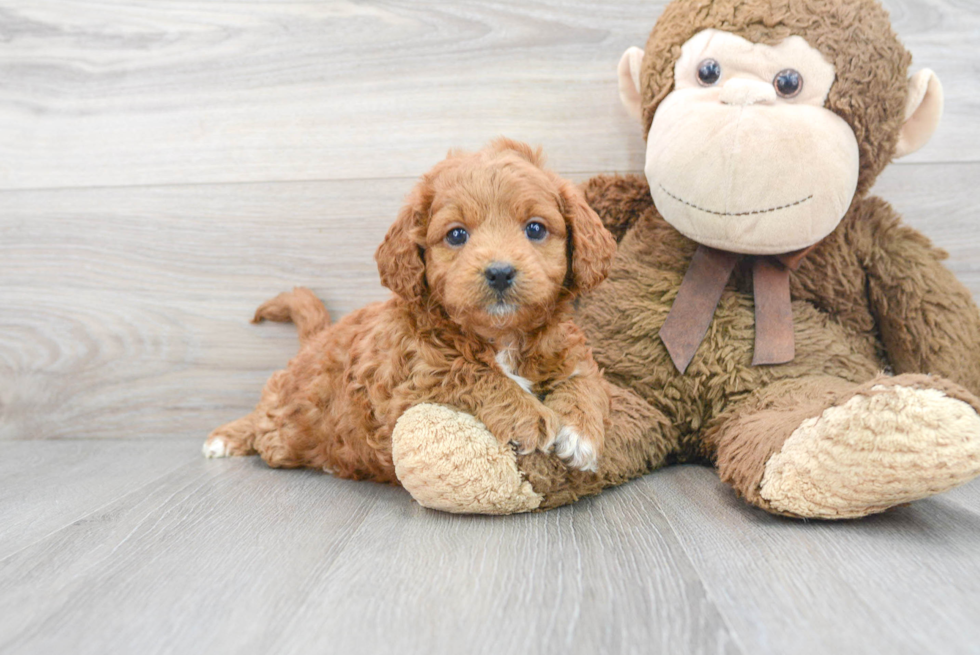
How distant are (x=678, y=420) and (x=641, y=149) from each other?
30.2 inches

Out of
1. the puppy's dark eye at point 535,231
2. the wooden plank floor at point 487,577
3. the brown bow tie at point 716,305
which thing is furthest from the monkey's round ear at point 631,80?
the wooden plank floor at point 487,577

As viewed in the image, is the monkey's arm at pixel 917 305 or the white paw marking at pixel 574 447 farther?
the monkey's arm at pixel 917 305

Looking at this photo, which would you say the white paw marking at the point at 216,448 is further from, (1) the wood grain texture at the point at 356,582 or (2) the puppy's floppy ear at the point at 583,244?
(2) the puppy's floppy ear at the point at 583,244

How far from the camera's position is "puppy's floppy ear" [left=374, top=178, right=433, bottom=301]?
1.25 m

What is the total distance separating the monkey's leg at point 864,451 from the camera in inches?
39.6

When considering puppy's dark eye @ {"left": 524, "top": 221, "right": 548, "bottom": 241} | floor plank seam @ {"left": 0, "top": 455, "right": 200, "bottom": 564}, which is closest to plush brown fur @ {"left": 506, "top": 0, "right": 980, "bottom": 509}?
puppy's dark eye @ {"left": 524, "top": 221, "right": 548, "bottom": 241}

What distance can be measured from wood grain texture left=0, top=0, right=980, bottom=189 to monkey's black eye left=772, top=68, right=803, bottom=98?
0.49m

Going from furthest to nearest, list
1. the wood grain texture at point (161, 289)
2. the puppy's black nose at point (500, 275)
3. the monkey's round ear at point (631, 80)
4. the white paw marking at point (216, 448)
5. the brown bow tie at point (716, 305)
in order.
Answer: the wood grain texture at point (161, 289), the white paw marking at point (216, 448), the monkey's round ear at point (631, 80), the brown bow tie at point (716, 305), the puppy's black nose at point (500, 275)

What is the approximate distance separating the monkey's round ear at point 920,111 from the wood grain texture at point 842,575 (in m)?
0.77

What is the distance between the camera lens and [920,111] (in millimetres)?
1456

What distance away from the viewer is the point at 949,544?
3.50 feet

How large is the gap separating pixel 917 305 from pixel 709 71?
2.33 ft

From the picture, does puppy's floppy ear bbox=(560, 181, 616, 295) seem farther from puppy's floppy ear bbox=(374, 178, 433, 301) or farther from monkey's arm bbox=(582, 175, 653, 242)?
monkey's arm bbox=(582, 175, 653, 242)

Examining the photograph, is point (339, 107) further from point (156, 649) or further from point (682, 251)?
point (156, 649)
